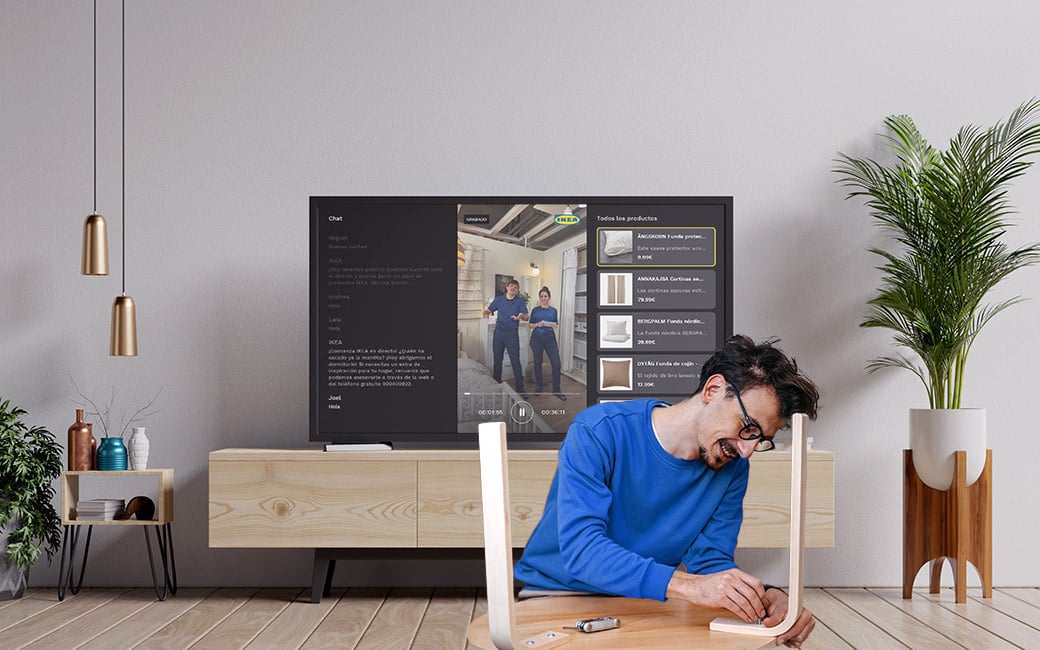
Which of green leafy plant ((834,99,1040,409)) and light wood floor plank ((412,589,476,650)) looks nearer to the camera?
light wood floor plank ((412,589,476,650))

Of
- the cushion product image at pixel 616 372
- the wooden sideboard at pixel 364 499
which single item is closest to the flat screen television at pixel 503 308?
the cushion product image at pixel 616 372

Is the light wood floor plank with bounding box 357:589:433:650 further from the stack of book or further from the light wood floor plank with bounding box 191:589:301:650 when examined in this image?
the stack of book

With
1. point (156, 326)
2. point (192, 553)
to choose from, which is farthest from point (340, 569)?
point (156, 326)

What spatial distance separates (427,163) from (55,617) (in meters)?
2.29

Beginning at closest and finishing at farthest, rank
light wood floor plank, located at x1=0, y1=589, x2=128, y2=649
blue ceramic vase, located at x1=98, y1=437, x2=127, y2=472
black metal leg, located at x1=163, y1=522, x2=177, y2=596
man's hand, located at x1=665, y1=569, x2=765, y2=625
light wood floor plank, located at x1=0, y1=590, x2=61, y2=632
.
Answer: man's hand, located at x1=665, y1=569, x2=765, y2=625 → light wood floor plank, located at x1=0, y1=589, x2=128, y2=649 → light wood floor plank, located at x1=0, y1=590, x2=61, y2=632 → blue ceramic vase, located at x1=98, y1=437, x2=127, y2=472 → black metal leg, located at x1=163, y1=522, x2=177, y2=596

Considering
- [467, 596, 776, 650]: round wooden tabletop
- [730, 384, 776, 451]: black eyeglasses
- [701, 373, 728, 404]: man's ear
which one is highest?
[701, 373, 728, 404]: man's ear

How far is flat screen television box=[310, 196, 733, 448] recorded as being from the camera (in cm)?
404

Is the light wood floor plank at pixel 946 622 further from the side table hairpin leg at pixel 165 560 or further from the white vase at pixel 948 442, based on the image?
the side table hairpin leg at pixel 165 560

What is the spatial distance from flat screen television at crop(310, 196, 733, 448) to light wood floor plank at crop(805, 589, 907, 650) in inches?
38.7

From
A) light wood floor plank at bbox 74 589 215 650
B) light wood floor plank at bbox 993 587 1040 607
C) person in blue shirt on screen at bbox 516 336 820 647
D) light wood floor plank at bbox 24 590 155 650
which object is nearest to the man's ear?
person in blue shirt on screen at bbox 516 336 820 647

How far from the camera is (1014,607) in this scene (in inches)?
154

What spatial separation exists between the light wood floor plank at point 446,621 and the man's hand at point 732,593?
1822mm

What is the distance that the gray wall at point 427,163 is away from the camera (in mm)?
4363

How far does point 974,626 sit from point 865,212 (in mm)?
1766
